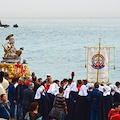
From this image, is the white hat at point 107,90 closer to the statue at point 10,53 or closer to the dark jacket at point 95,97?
the dark jacket at point 95,97

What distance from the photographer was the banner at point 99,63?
17.1 meters

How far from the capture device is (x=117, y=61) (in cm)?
4172

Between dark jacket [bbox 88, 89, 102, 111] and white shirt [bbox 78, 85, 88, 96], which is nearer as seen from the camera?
dark jacket [bbox 88, 89, 102, 111]

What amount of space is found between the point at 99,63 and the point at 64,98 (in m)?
4.61

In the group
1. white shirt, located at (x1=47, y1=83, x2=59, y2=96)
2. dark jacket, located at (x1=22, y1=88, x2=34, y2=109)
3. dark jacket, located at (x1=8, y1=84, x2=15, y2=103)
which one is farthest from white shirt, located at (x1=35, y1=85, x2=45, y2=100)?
dark jacket, located at (x1=8, y1=84, x2=15, y2=103)

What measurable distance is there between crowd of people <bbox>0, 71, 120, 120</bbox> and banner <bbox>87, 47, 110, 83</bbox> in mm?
3186

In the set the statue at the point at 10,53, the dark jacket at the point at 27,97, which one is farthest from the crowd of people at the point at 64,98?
the statue at the point at 10,53

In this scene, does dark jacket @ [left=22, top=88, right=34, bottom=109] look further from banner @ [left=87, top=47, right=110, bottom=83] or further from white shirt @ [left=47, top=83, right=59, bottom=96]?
banner @ [left=87, top=47, right=110, bottom=83]

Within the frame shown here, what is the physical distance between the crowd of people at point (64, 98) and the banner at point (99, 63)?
3186mm

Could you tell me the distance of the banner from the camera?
56.2 feet

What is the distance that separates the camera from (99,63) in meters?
17.2

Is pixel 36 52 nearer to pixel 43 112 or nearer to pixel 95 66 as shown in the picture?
pixel 95 66

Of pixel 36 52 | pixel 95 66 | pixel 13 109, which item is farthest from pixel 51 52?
pixel 13 109

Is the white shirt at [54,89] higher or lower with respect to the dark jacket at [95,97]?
higher
